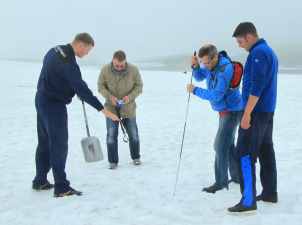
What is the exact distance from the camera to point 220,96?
5.48 m

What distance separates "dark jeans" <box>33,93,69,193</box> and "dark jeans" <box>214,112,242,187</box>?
74.6 inches

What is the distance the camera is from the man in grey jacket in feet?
23.6

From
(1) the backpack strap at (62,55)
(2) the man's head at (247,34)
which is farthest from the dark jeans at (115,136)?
(2) the man's head at (247,34)

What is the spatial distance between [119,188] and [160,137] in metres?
3.94

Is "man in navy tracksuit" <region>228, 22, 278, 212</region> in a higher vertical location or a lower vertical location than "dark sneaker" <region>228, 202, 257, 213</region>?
higher

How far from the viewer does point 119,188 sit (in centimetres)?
636

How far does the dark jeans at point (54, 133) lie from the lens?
5.69 meters

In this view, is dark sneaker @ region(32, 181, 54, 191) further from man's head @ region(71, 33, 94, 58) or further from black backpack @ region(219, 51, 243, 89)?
black backpack @ region(219, 51, 243, 89)

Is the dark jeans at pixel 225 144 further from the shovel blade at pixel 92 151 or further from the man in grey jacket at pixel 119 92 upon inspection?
the man in grey jacket at pixel 119 92

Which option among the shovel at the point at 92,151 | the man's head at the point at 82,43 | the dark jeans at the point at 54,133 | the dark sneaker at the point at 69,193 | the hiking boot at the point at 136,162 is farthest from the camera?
the hiking boot at the point at 136,162

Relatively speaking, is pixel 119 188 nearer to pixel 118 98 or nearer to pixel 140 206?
pixel 140 206

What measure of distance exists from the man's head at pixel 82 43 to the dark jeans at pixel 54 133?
671mm

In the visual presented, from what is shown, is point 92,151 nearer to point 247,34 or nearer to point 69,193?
point 69,193

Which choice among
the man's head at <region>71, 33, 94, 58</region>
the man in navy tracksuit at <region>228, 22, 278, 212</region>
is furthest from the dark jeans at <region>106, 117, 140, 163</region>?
the man in navy tracksuit at <region>228, 22, 278, 212</region>
